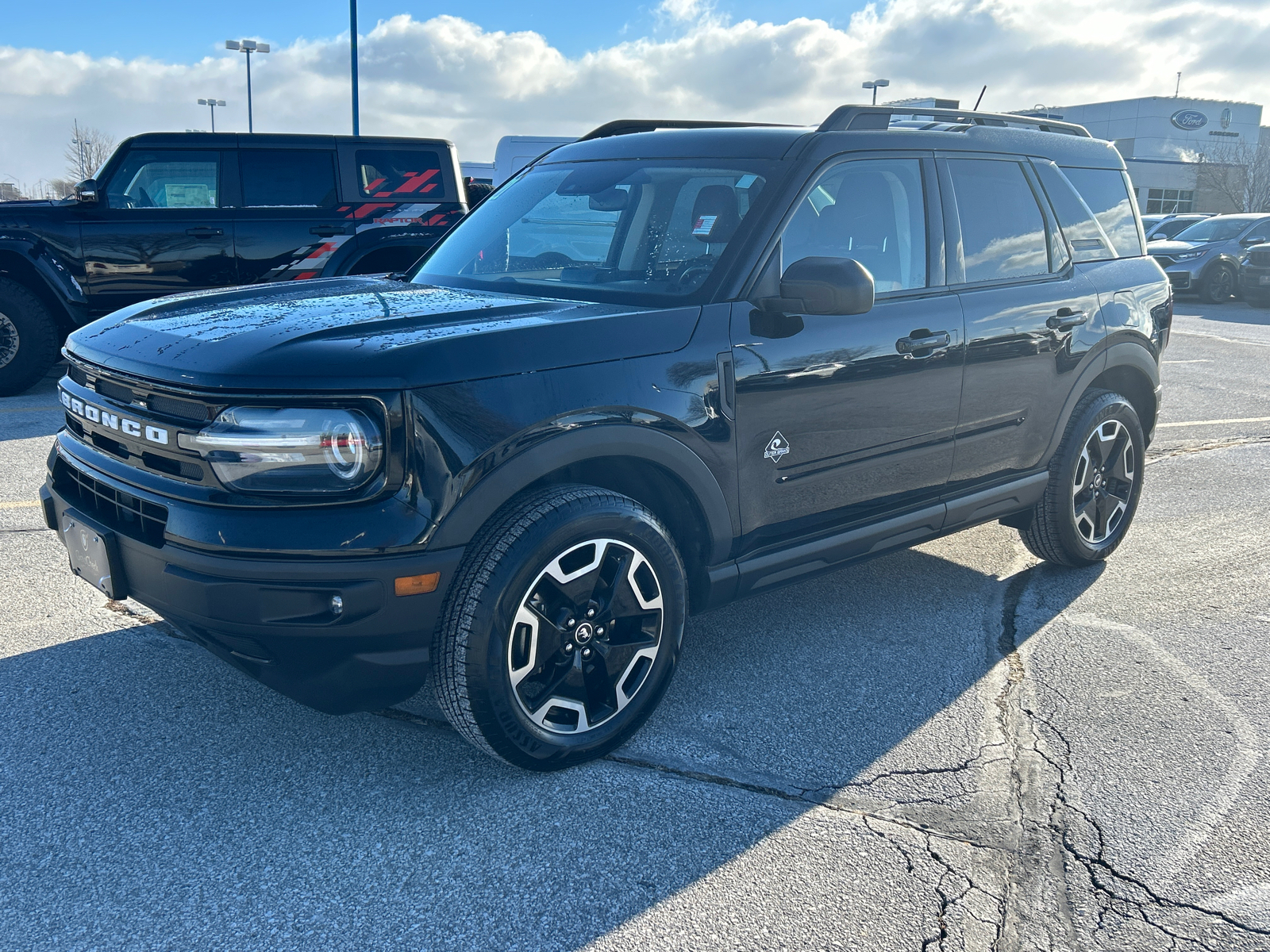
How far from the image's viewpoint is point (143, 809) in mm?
2668

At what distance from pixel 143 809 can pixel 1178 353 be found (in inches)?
484

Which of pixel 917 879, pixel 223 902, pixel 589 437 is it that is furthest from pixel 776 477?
pixel 223 902

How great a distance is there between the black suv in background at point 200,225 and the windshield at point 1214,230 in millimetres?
15940

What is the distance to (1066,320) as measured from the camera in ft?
13.8

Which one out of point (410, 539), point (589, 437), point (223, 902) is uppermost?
point (589, 437)

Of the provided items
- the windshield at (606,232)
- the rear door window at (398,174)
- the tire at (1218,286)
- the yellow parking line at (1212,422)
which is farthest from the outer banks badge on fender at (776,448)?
the tire at (1218,286)

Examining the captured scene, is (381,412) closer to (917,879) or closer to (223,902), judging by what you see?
(223,902)

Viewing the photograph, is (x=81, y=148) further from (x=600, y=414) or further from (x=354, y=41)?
(x=600, y=414)

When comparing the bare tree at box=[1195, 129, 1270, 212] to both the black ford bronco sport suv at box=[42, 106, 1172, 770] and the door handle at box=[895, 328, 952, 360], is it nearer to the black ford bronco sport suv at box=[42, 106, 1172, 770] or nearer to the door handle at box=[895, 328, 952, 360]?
the black ford bronco sport suv at box=[42, 106, 1172, 770]

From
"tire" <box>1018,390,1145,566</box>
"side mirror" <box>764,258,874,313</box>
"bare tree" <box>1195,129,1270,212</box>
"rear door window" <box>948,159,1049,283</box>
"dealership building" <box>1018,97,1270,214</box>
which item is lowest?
"tire" <box>1018,390,1145,566</box>

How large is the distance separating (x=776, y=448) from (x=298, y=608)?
1.52 meters

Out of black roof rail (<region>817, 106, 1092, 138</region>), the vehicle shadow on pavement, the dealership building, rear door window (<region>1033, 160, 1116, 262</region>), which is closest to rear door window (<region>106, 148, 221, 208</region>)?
the vehicle shadow on pavement

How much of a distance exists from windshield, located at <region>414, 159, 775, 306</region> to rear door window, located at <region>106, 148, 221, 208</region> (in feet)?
17.1

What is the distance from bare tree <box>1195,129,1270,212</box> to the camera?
47.8 meters
